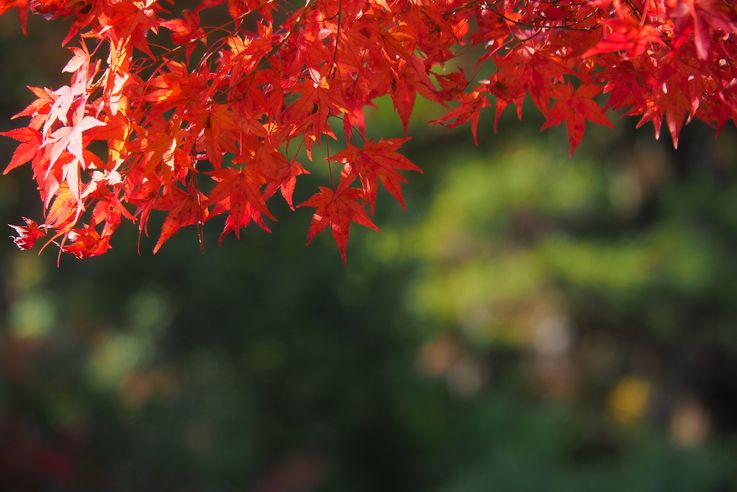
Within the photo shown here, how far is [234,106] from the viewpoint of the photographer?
1081 mm

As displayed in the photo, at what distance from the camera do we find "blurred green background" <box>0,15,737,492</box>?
4094 millimetres

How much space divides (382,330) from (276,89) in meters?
3.93

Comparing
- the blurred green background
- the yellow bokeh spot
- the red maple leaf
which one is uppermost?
the red maple leaf

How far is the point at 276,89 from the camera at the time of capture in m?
1.11

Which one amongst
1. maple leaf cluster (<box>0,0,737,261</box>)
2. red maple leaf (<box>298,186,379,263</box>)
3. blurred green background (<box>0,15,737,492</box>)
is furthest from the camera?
blurred green background (<box>0,15,737,492</box>)

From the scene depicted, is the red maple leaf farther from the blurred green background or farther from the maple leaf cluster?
the blurred green background

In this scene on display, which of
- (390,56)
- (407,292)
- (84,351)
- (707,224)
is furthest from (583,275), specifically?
(390,56)

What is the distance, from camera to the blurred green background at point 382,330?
4094 mm

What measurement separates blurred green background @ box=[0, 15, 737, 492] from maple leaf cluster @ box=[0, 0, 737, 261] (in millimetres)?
2755

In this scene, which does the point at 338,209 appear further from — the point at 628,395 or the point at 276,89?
the point at 628,395

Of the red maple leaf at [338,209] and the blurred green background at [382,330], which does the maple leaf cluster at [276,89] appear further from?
the blurred green background at [382,330]

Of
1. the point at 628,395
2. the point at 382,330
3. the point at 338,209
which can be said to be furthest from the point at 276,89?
the point at 628,395

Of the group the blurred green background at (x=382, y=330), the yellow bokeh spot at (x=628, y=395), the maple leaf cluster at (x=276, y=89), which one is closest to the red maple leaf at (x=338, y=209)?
the maple leaf cluster at (x=276, y=89)

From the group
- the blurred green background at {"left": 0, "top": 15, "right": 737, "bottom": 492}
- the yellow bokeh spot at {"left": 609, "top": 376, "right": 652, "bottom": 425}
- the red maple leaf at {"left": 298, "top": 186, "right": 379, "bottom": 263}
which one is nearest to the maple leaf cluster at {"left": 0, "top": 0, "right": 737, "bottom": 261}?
the red maple leaf at {"left": 298, "top": 186, "right": 379, "bottom": 263}
